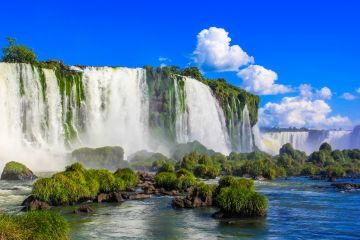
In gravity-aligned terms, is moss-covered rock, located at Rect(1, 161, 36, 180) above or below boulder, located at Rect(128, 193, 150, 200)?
above

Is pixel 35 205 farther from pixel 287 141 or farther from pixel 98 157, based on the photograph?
pixel 287 141

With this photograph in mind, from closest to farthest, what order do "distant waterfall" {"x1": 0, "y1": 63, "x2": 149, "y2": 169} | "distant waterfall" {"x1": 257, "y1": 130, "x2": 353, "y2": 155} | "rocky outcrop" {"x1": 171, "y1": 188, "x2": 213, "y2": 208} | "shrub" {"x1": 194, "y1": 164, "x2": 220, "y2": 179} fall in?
"rocky outcrop" {"x1": 171, "y1": 188, "x2": 213, "y2": 208} < "shrub" {"x1": 194, "y1": 164, "x2": 220, "y2": 179} < "distant waterfall" {"x1": 0, "y1": 63, "x2": 149, "y2": 169} < "distant waterfall" {"x1": 257, "y1": 130, "x2": 353, "y2": 155}

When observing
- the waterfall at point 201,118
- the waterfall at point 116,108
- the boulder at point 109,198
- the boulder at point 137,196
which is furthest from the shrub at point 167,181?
the waterfall at point 201,118

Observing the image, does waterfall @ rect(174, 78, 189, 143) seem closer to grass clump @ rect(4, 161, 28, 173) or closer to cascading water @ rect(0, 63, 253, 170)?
cascading water @ rect(0, 63, 253, 170)

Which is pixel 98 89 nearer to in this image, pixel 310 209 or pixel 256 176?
pixel 256 176

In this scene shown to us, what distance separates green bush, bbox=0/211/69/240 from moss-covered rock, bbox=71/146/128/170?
55848mm

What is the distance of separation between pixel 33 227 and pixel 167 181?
92.9ft

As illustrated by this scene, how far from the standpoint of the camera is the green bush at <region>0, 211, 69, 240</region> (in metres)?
16.9

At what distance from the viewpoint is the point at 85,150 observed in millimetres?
75938

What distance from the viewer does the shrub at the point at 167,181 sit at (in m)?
45.8

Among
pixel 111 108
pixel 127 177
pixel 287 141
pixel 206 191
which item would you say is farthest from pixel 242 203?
pixel 287 141

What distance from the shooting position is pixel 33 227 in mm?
18250

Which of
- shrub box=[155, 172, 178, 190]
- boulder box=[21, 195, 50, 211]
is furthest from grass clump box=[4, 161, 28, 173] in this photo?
boulder box=[21, 195, 50, 211]

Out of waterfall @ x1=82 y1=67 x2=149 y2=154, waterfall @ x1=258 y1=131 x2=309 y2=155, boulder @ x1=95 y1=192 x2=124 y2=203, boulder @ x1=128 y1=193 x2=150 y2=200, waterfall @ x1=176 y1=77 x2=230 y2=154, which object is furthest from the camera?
waterfall @ x1=258 y1=131 x2=309 y2=155
